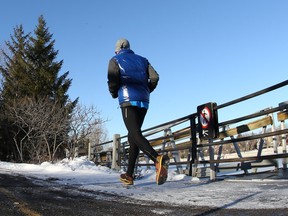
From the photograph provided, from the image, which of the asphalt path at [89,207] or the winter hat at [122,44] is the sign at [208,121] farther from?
the asphalt path at [89,207]

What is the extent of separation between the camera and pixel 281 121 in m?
6.62

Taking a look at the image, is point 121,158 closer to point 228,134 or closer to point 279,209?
point 228,134

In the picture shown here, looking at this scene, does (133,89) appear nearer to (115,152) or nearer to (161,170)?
(161,170)

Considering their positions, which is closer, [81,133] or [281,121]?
[281,121]

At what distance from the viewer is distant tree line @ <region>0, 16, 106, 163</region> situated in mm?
22062

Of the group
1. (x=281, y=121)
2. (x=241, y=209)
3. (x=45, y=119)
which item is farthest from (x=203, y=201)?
(x=45, y=119)

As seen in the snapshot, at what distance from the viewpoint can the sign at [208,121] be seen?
19.6ft

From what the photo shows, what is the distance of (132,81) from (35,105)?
22641 mm

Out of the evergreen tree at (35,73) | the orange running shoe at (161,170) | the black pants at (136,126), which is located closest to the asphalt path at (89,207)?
the orange running shoe at (161,170)

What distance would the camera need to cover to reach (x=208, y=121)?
20.0 feet

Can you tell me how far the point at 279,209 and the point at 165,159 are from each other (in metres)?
1.38

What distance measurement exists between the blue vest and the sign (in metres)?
2.06

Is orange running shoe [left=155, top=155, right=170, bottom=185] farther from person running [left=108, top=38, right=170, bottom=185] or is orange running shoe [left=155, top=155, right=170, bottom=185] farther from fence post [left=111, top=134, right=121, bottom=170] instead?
fence post [left=111, top=134, right=121, bottom=170]

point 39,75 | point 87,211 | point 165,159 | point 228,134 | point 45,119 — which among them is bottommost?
point 87,211
